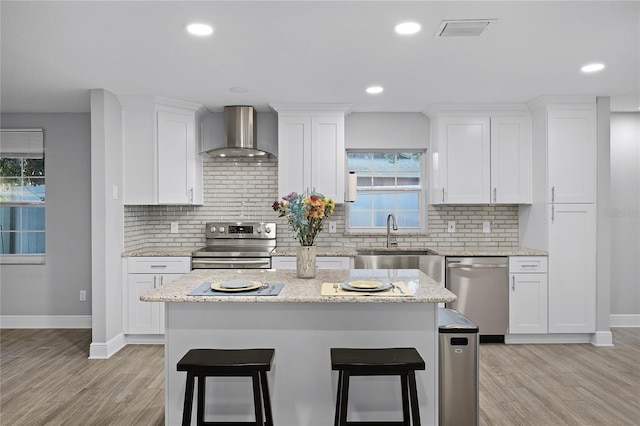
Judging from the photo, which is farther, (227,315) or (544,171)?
(544,171)

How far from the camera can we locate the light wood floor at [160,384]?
9.48 feet

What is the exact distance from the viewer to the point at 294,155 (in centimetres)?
474

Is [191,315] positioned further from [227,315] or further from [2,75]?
[2,75]

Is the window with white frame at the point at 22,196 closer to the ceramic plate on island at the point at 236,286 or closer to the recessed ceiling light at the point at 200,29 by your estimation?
the recessed ceiling light at the point at 200,29

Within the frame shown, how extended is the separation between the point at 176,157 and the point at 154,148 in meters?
0.24

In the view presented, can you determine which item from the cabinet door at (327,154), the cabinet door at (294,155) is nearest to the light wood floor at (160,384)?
the cabinet door at (294,155)

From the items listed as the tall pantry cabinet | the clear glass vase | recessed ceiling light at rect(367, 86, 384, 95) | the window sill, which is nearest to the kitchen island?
the clear glass vase

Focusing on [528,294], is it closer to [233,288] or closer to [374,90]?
[374,90]

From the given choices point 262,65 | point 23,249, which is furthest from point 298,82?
point 23,249

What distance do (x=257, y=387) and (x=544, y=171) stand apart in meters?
3.75

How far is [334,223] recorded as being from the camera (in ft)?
16.7

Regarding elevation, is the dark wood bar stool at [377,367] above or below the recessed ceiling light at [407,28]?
below

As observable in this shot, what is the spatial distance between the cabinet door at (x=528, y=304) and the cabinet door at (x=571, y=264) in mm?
78

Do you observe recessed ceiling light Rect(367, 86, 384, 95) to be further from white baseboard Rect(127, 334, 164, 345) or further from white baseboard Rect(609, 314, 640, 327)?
white baseboard Rect(609, 314, 640, 327)
